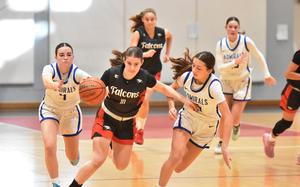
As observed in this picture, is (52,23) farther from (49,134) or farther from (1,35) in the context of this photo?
(49,134)

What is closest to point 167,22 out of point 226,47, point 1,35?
point 1,35

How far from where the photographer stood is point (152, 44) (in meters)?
10.1

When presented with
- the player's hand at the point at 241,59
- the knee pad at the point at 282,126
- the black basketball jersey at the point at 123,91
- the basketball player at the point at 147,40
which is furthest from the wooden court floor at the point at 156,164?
the player's hand at the point at 241,59

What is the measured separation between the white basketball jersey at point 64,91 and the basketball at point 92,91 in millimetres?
475

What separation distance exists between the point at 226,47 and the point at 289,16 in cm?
762

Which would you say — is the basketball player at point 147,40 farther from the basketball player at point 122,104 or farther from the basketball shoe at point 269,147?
the basketball player at point 122,104

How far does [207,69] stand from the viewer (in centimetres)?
652

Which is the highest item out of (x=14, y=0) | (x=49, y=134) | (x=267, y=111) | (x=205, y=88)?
(x=14, y=0)

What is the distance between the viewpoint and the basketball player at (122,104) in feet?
20.6

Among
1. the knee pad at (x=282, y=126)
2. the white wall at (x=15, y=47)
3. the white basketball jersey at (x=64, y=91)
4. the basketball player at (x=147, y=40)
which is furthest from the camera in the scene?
the white wall at (x=15, y=47)

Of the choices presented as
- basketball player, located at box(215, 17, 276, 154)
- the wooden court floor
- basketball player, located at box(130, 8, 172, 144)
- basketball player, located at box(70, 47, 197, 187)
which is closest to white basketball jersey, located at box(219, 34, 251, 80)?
basketball player, located at box(215, 17, 276, 154)

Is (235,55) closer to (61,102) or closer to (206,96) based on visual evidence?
(206,96)

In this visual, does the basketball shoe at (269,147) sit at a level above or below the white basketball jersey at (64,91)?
below

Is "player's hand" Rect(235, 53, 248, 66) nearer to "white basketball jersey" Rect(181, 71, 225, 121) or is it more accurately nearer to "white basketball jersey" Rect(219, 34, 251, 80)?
"white basketball jersey" Rect(219, 34, 251, 80)
